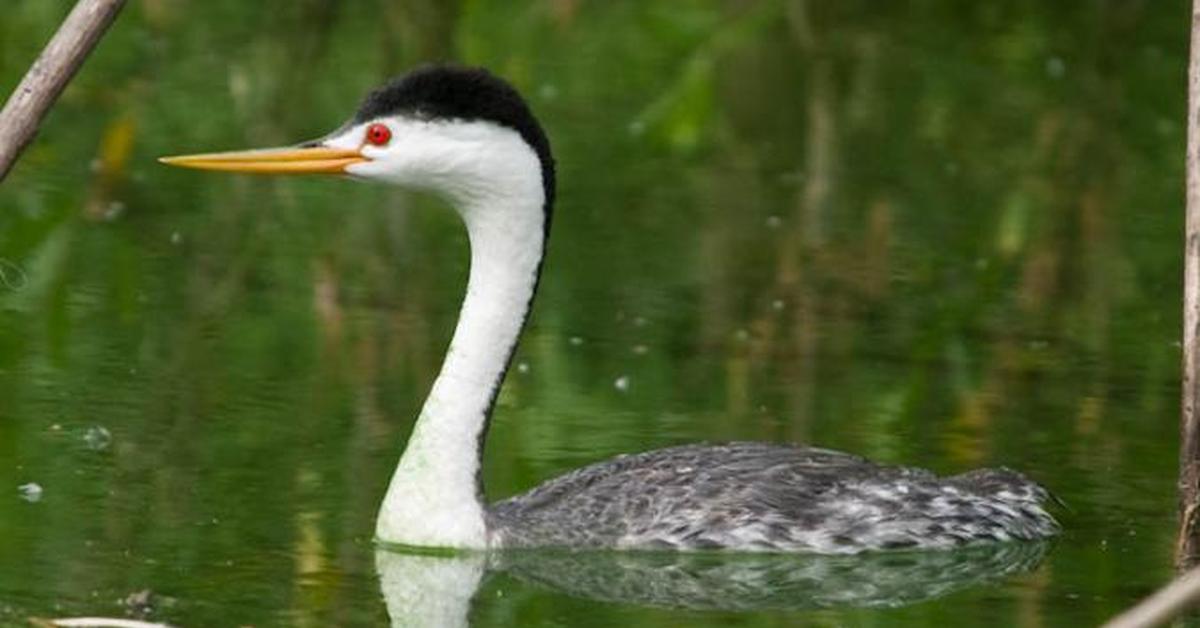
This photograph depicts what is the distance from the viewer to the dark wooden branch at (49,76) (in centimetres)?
749

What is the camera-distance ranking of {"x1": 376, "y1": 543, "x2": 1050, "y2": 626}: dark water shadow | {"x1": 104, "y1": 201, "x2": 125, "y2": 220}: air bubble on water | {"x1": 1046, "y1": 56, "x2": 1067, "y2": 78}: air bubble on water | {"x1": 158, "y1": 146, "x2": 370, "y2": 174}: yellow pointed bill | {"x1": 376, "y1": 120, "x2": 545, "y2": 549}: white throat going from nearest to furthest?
{"x1": 376, "y1": 543, "x2": 1050, "y2": 626}: dark water shadow
{"x1": 158, "y1": 146, "x2": 370, "y2": 174}: yellow pointed bill
{"x1": 376, "y1": 120, "x2": 545, "y2": 549}: white throat
{"x1": 104, "y1": 201, "x2": 125, "y2": 220}: air bubble on water
{"x1": 1046, "y1": 56, "x2": 1067, "y2": 78}: air bubble on water

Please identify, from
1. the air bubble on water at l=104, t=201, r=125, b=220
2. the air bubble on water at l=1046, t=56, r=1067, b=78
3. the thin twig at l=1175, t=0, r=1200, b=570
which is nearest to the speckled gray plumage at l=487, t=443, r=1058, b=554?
the thin twig at l=1175, t=0, r=1200, b=570

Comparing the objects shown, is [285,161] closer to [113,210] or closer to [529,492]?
[529,492]

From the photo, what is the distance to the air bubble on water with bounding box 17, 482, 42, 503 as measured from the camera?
9445mm

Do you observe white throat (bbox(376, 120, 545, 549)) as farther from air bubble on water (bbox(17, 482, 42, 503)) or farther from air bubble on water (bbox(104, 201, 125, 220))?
air bubble on water (bbox(104, 201, 125, 220))

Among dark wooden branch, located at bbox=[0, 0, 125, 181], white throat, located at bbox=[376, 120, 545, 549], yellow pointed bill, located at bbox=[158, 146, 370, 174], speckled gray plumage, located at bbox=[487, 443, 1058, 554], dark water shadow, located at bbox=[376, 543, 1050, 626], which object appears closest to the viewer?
dark wooden branch, located at bbox=[0, 0, 125, 181]

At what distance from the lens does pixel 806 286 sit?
1328cm

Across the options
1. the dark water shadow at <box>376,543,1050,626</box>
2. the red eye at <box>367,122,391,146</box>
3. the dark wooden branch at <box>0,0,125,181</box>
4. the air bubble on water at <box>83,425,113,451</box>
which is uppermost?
the dark wooden branch at <box>0,0,125,181</box>

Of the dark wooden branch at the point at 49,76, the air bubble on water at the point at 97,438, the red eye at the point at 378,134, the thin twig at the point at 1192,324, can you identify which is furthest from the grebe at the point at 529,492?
the dark wooden branch at the point at 49,76

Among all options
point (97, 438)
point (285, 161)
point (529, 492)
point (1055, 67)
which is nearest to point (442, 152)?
point (285, 161)

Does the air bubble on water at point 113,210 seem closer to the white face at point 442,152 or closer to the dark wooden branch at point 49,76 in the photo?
the white face at point 442,152

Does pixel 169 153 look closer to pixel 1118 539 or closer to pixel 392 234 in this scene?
pixel 392 234

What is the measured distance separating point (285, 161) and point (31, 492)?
129 centimetres

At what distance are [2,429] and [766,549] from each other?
2.56 m
